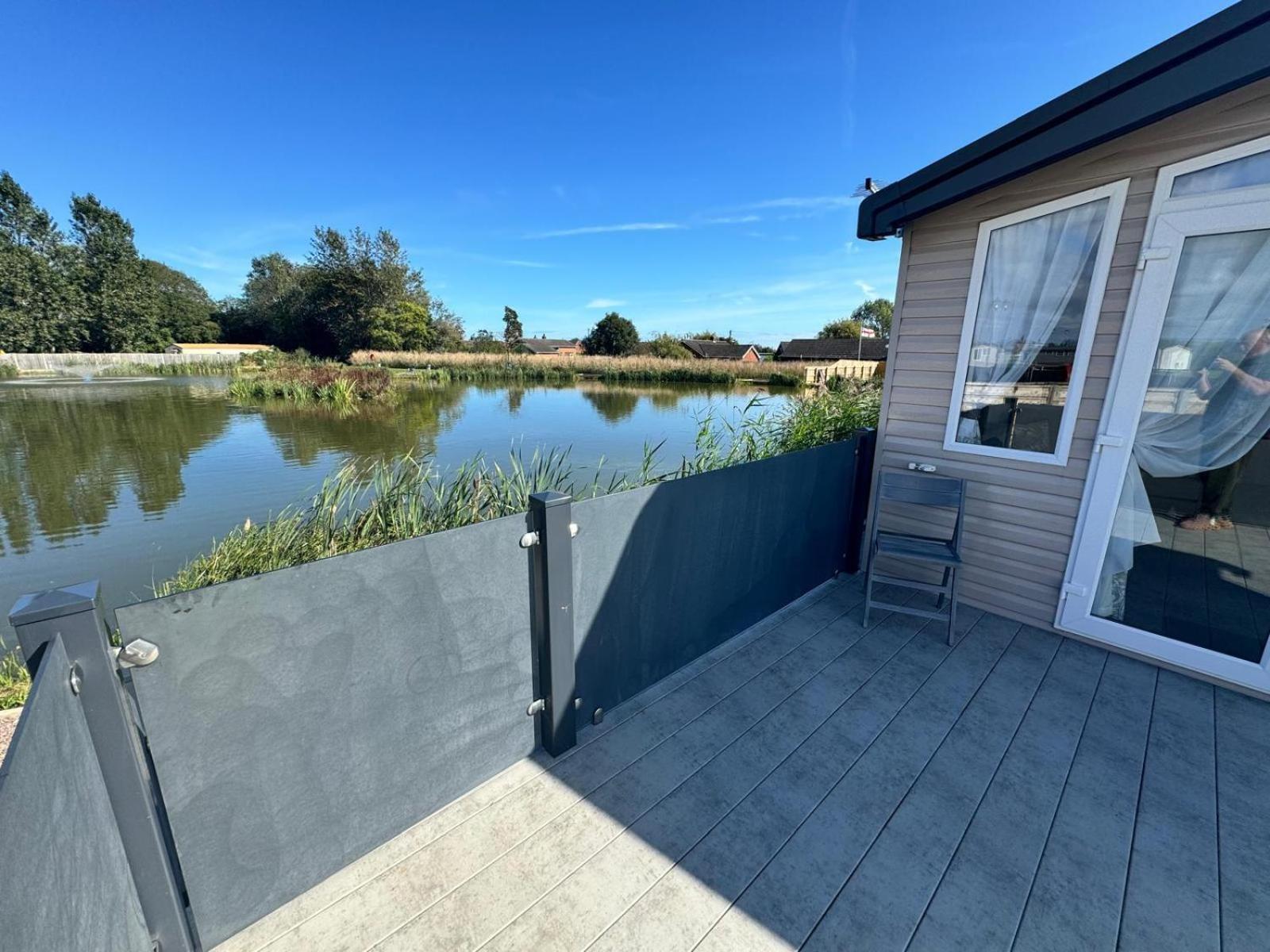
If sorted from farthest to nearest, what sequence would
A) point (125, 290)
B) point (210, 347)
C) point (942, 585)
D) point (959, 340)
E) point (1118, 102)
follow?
point (210, 347) < point (125, 290) < point (942, 585) < point (959, 340) < point (1118, 102)

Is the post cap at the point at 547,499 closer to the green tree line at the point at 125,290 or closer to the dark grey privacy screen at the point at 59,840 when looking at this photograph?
the dark grey privacy screen at the point at 59,840

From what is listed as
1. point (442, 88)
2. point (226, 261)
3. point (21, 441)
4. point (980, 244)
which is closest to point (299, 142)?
point (442, 88)

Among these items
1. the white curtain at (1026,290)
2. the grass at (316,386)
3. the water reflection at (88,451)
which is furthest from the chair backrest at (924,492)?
the grass at (316,386)

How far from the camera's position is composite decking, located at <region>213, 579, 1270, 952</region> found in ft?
4.03

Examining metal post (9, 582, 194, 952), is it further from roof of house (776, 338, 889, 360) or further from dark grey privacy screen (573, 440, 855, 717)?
roof of house (776, 338, 889, 360)

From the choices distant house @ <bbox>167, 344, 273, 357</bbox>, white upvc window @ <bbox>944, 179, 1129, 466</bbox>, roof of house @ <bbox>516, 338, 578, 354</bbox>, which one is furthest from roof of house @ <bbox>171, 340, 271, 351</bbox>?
white upvc window @ <bbox>944, 179, 1129, 466</bbox>

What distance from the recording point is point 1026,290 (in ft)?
8.11

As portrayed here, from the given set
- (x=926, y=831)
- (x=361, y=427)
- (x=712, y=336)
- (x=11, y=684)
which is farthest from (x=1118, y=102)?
(x=712, y=336)

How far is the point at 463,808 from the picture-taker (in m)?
1.55

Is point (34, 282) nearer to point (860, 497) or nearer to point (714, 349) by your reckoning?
point (860, 497)

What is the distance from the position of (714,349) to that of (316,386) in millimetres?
32964

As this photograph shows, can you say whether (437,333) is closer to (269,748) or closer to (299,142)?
(299,142)

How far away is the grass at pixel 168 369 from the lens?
891 inches

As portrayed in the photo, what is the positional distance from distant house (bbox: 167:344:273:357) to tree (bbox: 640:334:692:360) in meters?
23.6
